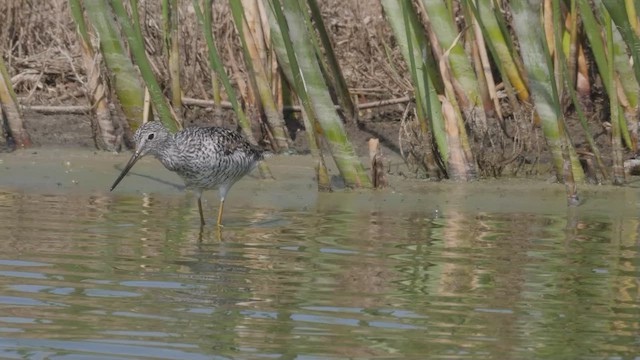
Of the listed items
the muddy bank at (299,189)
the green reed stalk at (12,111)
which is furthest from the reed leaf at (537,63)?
the green reed stalk at (12,111)

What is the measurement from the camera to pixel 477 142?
11680mm

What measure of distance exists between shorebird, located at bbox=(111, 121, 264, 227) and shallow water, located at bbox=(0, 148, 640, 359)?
295 mm

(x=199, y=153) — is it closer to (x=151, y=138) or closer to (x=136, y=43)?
(x=151, y=138)

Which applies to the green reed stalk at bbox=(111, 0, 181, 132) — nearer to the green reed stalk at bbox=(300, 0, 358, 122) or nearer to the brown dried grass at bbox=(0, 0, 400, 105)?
the green reed stalk at bbox=(300, 0, 358, 122)

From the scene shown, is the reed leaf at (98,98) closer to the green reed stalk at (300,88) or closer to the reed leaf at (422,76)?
the green reed stalk at (300,88)

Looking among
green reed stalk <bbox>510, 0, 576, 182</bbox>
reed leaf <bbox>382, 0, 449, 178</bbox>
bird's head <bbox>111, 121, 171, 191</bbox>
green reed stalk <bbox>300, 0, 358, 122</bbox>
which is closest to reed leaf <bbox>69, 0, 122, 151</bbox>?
bird's head <bbox>111, 121, 171, 191</bbox>

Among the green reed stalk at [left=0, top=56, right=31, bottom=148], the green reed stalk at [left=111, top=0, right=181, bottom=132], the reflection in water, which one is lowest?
the reflection in water

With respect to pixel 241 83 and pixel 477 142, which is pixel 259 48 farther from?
pixel 477 142

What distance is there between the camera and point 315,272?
8.08 m

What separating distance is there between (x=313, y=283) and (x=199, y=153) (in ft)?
9.85

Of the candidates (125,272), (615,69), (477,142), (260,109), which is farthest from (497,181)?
(125,272)

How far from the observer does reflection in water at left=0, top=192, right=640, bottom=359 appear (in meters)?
6.28

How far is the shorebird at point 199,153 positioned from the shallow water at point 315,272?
295mm

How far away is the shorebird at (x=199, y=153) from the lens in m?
10.5
